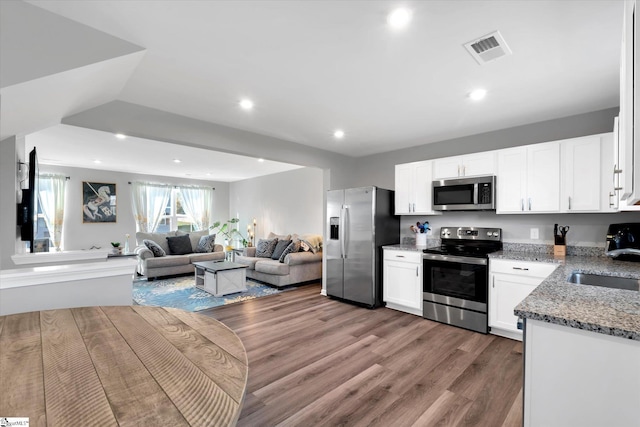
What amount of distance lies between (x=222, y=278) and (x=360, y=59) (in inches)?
155

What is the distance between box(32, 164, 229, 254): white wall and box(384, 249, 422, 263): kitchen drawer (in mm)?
6810

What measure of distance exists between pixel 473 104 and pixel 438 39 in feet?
4.17

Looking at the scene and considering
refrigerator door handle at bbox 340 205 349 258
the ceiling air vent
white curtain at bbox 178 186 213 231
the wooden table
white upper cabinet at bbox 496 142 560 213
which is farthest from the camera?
white curtain at bbox 178 186 213 231

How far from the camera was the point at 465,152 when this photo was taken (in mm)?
3951

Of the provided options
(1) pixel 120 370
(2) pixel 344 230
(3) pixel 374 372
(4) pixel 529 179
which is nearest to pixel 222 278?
(2) pixel 344 230

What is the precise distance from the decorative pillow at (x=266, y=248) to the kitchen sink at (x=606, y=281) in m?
4.94

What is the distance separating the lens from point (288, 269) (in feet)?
17.3

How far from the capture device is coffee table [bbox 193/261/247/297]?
4695mm

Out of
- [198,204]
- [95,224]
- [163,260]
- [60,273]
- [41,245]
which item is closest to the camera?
[60,273]

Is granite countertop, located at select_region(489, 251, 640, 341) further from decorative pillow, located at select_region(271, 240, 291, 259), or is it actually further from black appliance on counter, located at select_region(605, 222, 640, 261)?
decorative pillow, located at select_region(271, 240, 291, 259)

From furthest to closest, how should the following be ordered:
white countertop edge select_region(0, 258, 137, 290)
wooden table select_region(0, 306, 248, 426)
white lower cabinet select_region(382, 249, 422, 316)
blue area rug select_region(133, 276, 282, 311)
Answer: blue area rug select_region(133, 276, 282, 311)
white lower cabinet select_region(382, 249, 422, 316)
white countertop edge select_region(0, 258, 137, 290)
wooden table select_region(0, 306, 248, 426)

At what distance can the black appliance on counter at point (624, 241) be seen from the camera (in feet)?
8.28

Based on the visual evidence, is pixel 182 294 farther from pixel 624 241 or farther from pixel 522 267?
pixel 624 241

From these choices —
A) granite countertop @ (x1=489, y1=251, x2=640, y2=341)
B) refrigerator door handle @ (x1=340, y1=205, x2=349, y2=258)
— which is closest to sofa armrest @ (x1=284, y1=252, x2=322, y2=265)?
refrigerator door handle @ (x1=340, y1=205, x2=349, y2=258)
